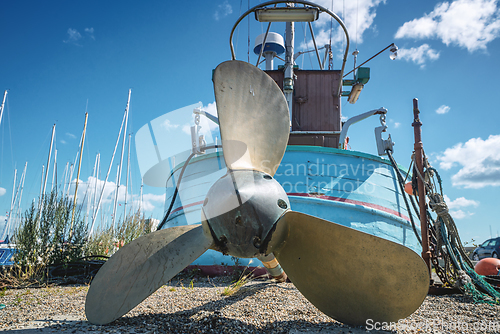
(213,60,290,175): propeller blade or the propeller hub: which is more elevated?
(213,60,290,175): propeller blade

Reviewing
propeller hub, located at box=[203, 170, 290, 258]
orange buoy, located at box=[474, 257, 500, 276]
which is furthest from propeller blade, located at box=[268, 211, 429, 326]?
orange buoy, located at box=[474, 257, 500, 276]

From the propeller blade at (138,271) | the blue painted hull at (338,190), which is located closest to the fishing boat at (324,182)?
the blue painted hull at (338,190)

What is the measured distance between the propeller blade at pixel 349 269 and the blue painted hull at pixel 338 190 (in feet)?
11.1

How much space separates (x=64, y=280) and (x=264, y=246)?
185 inches

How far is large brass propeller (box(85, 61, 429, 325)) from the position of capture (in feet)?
6.69

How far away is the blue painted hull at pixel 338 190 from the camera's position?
5.76 metres

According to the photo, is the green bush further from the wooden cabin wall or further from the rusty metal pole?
the rusty metal pole

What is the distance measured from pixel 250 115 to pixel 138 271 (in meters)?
1.58

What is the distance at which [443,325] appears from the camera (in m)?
2.58

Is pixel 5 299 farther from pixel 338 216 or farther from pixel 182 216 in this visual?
pixel 338 216

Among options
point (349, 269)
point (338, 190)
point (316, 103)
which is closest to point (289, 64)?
point (316, 103)

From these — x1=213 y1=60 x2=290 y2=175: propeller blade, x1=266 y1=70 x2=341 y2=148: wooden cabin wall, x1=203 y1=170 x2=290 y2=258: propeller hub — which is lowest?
x1=203 y1=170 x2=290 y2=258: propeller hub

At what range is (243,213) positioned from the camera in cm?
199

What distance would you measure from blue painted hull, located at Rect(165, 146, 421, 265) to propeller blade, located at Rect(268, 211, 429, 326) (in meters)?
3.39
